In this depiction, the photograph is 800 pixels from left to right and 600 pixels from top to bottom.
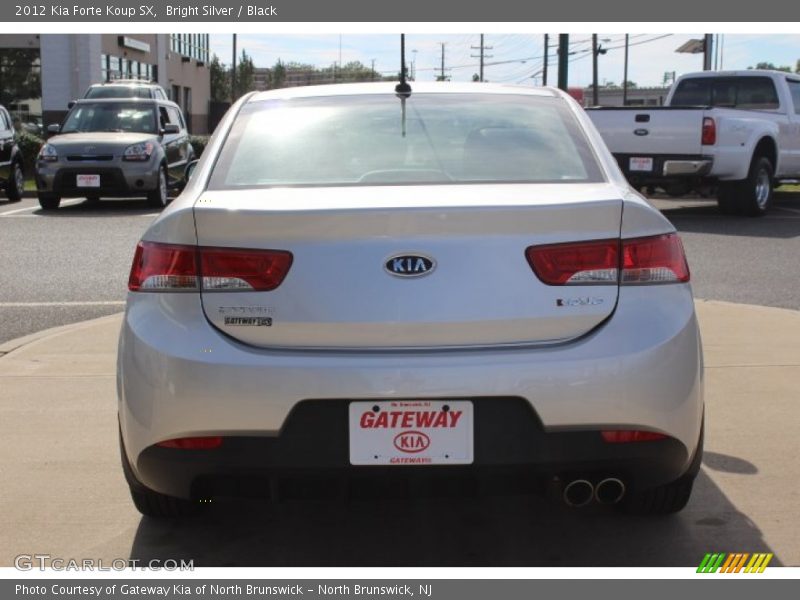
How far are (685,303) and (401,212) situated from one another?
89 centimetres

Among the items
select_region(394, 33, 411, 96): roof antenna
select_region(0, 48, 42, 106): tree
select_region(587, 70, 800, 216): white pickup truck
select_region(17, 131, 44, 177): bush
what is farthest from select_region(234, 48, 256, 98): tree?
select_region(394, 33, 411, 96): roof antenna

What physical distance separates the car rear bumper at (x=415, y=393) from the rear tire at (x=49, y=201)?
1427cm

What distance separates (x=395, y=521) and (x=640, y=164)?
11081mm

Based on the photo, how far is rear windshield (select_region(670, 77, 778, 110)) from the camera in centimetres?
1636

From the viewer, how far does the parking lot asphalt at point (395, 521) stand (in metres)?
3.68

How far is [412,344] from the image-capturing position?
10.5ft

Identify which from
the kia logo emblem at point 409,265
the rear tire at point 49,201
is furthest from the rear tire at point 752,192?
the kia logo emblem at point 409,265

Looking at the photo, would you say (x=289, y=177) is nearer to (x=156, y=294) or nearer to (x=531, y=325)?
(x=156, y=294)

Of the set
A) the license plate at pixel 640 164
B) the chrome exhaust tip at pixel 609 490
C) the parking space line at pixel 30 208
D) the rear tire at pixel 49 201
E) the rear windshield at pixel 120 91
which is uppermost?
the rear windshield at pixel 120 91

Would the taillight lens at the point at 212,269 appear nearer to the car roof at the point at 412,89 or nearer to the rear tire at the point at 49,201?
the car roof at the point at 412,89

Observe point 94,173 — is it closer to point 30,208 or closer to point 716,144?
point 30,208

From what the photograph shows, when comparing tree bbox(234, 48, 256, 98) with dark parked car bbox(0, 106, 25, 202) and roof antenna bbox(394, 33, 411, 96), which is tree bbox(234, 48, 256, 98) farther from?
roof antenna bbox(394, 33, 411, 96)

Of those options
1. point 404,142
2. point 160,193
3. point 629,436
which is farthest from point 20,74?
point 629,436
